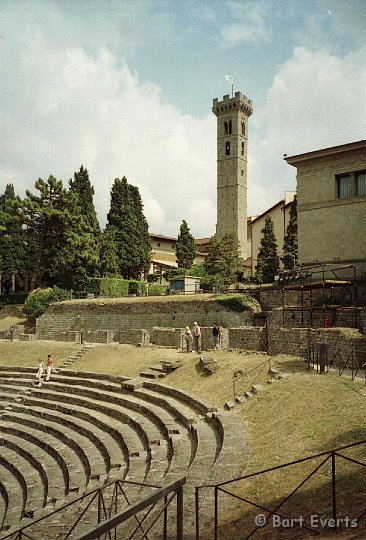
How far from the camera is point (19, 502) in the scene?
12516mm

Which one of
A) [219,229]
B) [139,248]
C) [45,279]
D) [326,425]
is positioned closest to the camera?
[326,425]

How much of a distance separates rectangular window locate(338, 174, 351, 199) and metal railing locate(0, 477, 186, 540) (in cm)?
2731

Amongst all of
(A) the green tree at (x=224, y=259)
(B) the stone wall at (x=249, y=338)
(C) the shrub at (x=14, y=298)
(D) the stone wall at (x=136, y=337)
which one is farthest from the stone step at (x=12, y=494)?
(A) the green tree at (x=224, y=259)

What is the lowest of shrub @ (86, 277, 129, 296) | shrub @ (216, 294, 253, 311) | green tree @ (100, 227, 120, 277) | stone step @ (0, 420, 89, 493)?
stone step @ (0, 420, 89, 493)

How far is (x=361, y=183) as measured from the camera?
105ft

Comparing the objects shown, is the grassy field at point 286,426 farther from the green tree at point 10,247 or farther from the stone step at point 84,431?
the green tree at point 10,247

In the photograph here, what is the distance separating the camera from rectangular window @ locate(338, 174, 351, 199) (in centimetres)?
3250

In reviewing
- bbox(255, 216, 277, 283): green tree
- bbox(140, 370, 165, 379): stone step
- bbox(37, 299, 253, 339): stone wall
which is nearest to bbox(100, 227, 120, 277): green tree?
bbox(37, 299, 253, 339): stone wall

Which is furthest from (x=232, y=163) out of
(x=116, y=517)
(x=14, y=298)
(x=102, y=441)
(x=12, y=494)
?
(x=116, y=517)

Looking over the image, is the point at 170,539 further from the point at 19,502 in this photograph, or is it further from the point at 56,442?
the point at 56,442

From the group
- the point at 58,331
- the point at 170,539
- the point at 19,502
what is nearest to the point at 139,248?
the point at 58,331

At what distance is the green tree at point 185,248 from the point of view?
202 ft

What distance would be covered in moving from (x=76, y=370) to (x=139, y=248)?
32.4 meters

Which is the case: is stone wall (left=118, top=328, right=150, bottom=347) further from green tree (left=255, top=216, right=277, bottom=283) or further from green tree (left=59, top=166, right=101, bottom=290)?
green tree (left=255, top=216, right=277, bottom=283)
